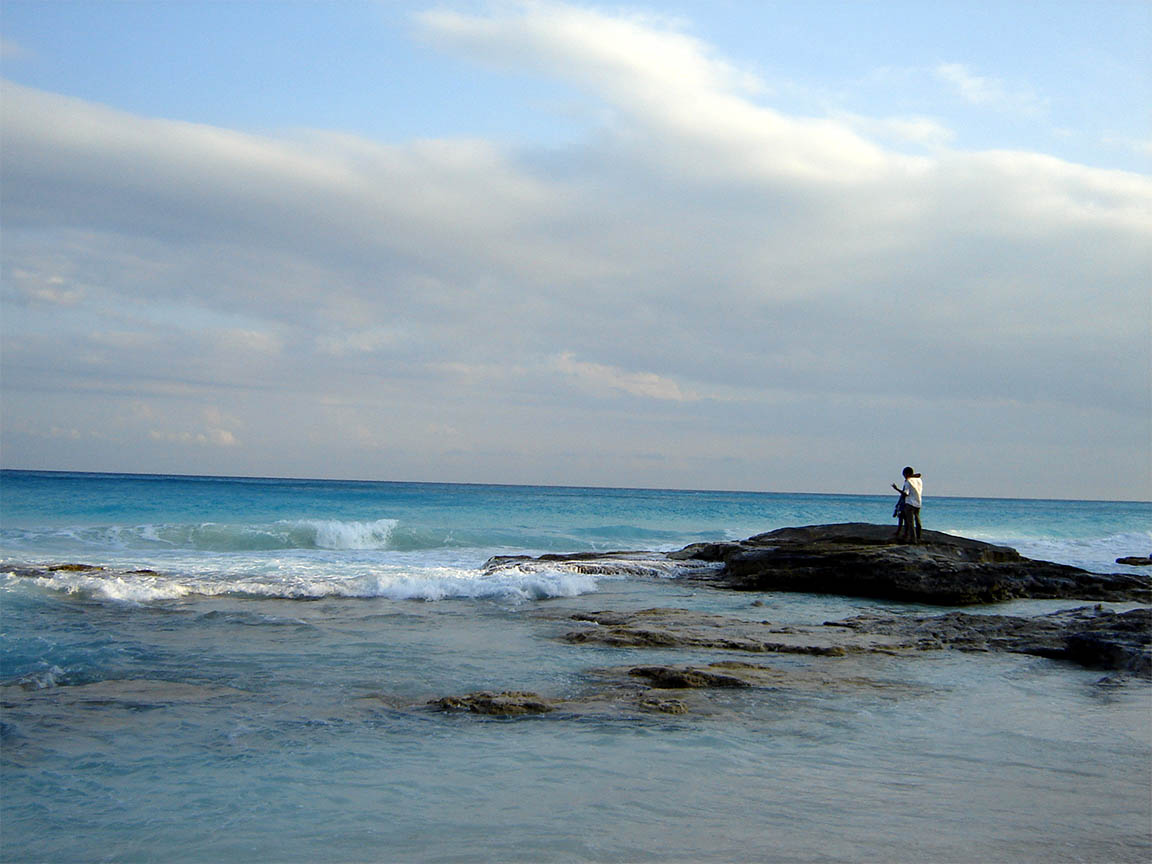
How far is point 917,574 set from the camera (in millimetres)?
→ 15867

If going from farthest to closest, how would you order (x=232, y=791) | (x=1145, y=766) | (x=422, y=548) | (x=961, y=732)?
(x=422, y=548) → (x=961, y=732) → (x=1145, y=766) → (x=232, y=791)

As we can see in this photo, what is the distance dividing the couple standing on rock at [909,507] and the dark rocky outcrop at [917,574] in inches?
15.3

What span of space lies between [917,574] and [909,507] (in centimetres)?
249

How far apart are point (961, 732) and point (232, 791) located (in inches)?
213

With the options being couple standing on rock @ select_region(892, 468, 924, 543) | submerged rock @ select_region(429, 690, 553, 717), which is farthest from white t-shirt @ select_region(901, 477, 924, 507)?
submerged rock @ select_region(429, 690, 553, 717)

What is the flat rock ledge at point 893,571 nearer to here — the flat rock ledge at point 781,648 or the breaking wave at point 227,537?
the flat rock ledge at point 781,648

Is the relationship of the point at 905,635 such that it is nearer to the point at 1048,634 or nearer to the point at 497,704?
the point at 1048,634

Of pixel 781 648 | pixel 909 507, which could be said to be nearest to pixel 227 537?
pixel 909 507

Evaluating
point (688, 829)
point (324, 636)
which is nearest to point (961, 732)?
point (688, 829)

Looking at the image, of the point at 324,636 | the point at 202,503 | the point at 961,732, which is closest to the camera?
the point at 961,732

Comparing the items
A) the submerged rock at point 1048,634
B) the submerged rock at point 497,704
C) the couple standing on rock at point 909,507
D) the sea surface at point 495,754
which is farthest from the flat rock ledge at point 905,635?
the couple standing on rock at point 909,507

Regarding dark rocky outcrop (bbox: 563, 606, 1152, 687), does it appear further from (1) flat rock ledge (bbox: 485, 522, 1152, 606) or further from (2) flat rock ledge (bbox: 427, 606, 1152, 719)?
(1) flat rock ledge (bbox: 485, 522, 1152, 606)

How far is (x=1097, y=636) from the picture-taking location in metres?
10.1

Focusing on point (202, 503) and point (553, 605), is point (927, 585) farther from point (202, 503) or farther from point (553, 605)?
point (202, 503)
